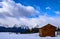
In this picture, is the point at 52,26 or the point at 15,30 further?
the point at 15,30

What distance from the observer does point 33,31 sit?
27.0 m

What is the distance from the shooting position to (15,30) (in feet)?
98.9

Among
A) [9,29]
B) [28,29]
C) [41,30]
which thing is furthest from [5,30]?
[41,30]

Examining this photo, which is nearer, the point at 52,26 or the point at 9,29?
the point at 52,26

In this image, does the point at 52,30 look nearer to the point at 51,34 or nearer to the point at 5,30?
the point at 51,34

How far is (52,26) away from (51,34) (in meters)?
1.24

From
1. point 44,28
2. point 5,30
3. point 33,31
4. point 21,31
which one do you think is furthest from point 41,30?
point 5,30

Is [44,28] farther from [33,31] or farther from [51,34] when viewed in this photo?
[33,31]

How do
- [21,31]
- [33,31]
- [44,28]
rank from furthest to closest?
[21,31], [33,31], [44,28]

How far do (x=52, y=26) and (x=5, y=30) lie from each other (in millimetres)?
13654

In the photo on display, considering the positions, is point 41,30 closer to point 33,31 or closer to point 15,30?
point 33,31

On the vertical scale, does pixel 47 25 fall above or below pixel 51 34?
above

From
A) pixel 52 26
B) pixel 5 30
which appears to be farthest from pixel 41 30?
pixel 5 30

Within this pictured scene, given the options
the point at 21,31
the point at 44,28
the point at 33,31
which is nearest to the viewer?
the point at 44,28
